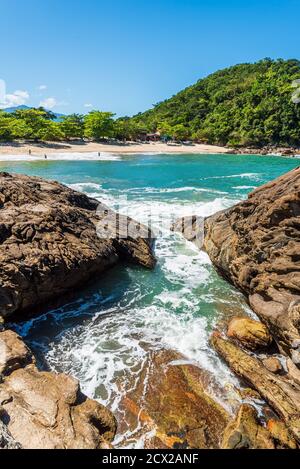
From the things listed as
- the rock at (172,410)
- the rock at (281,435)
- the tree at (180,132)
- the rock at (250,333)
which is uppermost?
the tree at (180,132)

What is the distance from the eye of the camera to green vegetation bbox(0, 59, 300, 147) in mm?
Result: 65875

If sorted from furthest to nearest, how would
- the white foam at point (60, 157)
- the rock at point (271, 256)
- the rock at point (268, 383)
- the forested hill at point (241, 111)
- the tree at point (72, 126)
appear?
1. the forested hill at point (241, 111)
2. the tree at point (72, 126)
3. the white foam at point (60, 157)
4. the rock at point (271, 256)
5. the rock at point (268, 383)

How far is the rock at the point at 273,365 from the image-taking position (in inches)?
271

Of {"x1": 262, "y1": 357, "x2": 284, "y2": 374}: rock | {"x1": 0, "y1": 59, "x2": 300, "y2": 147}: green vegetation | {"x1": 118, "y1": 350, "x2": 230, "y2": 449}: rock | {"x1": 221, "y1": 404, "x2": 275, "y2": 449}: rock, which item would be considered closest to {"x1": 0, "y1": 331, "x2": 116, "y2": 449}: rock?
{"x1": 118, "y1": 350, "x2": 230, "y2": 449}: rock

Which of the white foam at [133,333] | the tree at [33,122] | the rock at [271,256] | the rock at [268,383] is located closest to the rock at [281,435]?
the rock at [268,383]

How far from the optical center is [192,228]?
1612cm

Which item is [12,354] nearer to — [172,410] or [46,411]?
[46,411]

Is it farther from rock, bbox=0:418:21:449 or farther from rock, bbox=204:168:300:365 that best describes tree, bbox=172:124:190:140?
rock, bbox=0:418:21:449

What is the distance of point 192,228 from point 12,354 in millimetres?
11644

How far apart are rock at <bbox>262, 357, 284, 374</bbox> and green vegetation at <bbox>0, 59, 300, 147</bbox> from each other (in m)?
56.8

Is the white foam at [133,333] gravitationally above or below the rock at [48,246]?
below

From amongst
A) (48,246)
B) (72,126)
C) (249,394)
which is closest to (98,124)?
(72,126)

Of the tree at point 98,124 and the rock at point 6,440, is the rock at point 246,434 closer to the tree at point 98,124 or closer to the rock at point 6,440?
the rock at point 6,440
